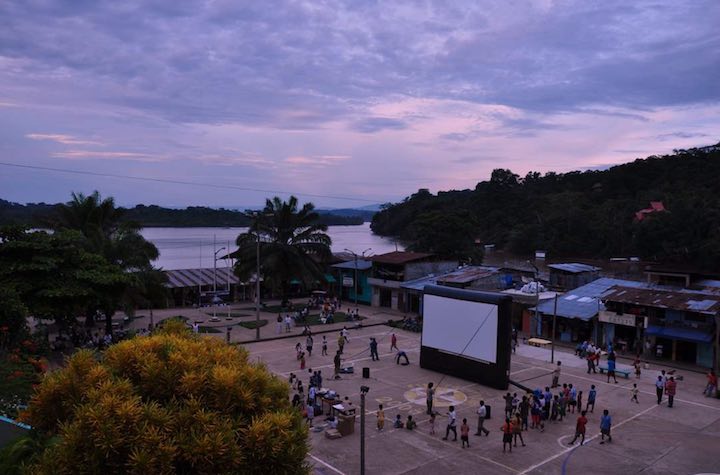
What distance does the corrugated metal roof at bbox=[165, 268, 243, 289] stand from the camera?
4256cm

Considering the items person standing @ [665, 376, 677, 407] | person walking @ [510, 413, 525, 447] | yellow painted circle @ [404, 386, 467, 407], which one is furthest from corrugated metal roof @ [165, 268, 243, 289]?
person standing @ [665, 376, 677, 407]

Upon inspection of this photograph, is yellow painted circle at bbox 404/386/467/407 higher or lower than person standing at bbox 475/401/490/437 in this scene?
lower

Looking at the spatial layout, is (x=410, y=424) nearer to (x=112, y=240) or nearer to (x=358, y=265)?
(x=112, y=240)

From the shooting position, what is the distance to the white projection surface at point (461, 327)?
22.0m

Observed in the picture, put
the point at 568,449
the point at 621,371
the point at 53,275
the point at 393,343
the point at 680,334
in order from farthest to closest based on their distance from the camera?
the point at 393,343
the point at 680,334
the point at 53,275
the point at 621,371
the point at 568,449

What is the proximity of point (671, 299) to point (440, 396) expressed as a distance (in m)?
14.9

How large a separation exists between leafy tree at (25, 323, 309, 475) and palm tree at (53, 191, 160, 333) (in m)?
19.8

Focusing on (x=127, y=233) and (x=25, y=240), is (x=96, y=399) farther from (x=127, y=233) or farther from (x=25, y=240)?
(x=127, y=233)

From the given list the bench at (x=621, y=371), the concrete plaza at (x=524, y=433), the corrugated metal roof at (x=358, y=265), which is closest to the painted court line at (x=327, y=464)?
the concrete plaza at (x=524, y=433)

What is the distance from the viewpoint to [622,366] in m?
26.0

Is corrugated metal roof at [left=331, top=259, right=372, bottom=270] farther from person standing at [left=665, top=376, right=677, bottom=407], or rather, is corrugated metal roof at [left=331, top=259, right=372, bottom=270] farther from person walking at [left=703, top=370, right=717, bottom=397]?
person standing at [left=665, top=376, right=677, bottom=407]

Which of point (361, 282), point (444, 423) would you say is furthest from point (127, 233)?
point (444, 423)

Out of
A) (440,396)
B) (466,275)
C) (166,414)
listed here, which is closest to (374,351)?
(440,396)

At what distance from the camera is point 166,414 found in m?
7.04
